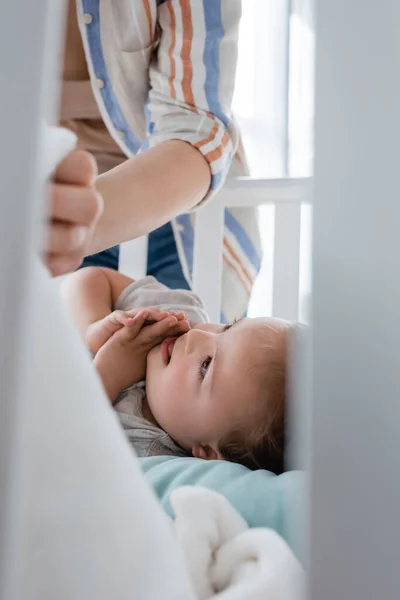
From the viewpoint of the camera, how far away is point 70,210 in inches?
11.4

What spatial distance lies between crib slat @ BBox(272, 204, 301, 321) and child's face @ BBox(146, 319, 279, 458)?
304 millimetres

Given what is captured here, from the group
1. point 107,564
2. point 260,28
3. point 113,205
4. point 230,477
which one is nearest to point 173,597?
point 107,564

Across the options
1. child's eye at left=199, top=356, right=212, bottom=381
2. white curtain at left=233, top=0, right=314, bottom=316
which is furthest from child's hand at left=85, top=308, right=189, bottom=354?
white curtain at left=233, top=0, right=314, bottom=316

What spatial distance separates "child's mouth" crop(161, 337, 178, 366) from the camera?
75 cm

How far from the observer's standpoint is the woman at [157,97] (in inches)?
29.6

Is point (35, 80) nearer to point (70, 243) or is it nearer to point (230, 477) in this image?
point (70, 243)

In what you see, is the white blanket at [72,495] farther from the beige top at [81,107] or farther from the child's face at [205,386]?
the beige top at [81,107]

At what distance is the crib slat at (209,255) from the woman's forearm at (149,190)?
0.22 metres

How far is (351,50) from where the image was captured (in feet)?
0.93

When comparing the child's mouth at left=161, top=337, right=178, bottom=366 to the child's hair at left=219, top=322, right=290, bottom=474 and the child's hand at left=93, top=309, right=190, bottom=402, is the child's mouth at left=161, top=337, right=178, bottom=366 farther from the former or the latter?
the child's hair at left=219, top=322, right=290, bottom=474

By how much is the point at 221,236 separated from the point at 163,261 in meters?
0.14

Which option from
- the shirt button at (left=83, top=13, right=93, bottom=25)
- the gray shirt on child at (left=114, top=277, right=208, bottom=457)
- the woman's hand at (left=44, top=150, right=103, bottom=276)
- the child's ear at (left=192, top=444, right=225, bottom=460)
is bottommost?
the child's ear at (left=192, top=444, right=225, bottom=460)

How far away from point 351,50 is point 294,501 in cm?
22

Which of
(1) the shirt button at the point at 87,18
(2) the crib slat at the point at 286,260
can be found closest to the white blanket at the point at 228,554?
(2) the crib slat at the point at 286,260
